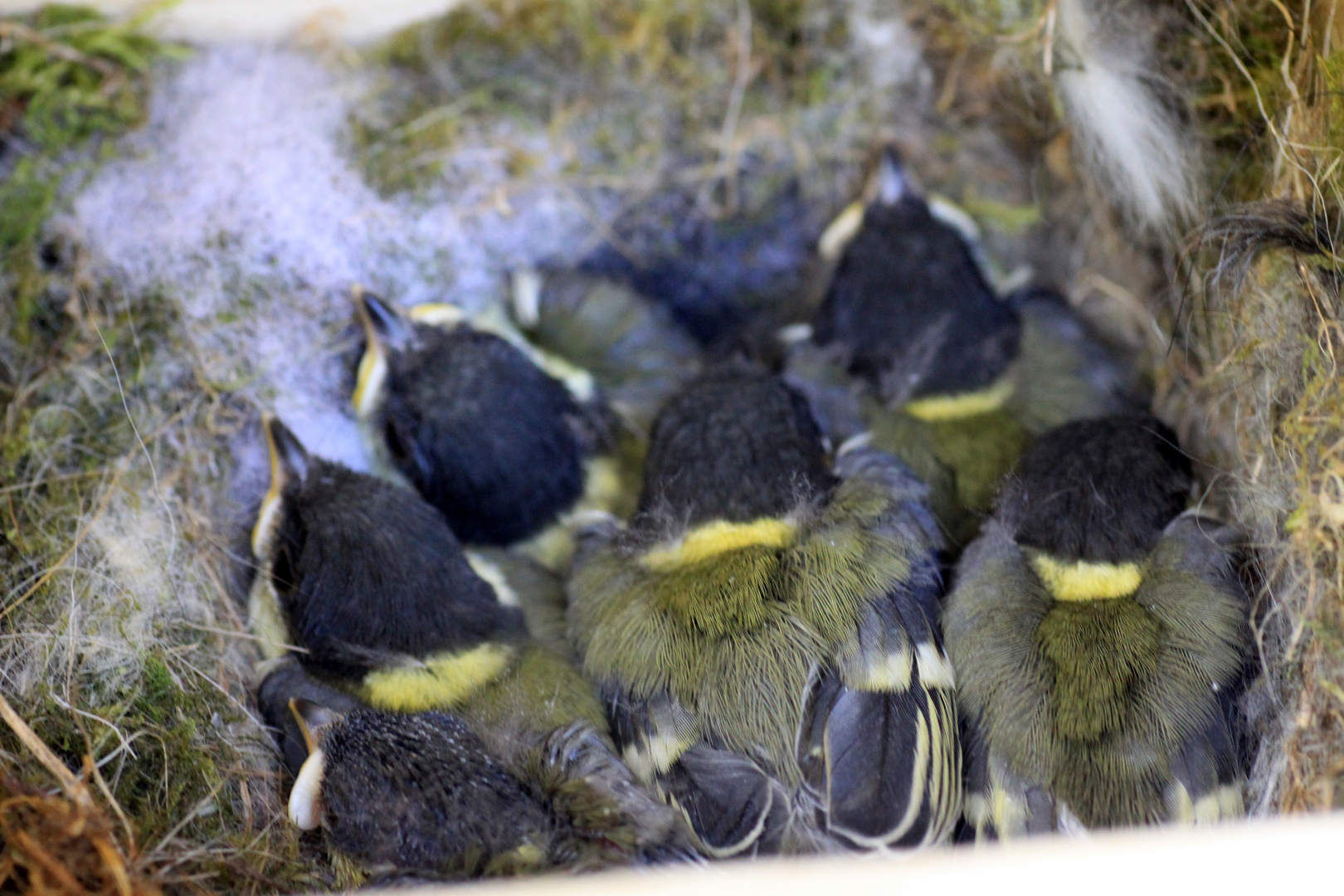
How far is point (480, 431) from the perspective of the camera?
1.36 metres

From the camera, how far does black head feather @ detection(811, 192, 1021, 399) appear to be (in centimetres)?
149

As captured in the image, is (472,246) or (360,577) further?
(472,246)

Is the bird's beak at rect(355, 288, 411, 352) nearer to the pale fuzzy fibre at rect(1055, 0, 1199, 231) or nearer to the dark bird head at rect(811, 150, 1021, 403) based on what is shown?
the dark bird head at rect(811, 150, 1021, 403)

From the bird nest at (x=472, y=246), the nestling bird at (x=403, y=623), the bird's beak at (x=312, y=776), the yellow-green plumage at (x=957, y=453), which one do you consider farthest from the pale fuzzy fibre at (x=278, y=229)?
the yellow-green plumage at (x=957, y=453)

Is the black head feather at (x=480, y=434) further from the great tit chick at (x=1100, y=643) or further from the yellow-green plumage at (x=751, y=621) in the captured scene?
the great tit chick at (x=1100, y=643)

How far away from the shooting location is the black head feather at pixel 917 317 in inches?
58.6

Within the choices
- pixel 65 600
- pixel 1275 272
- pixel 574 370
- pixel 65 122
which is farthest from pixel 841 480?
pixel 65 122

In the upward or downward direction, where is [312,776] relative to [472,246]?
downward

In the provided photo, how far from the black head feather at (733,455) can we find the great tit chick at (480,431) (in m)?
0.13

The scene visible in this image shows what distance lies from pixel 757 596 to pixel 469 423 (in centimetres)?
46

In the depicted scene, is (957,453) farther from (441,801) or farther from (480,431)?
(441,801)

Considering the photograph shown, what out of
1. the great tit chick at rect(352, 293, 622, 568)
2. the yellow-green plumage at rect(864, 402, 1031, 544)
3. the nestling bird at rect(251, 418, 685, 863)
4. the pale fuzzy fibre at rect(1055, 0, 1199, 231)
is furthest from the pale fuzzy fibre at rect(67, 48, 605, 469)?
the pale fuzzy fibre at rect(1055, 0, 1199, 231)

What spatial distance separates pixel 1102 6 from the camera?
1.44m

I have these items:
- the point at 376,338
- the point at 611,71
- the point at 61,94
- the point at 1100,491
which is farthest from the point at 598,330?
the point at 61,94
